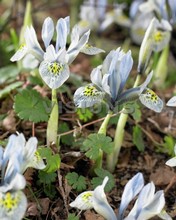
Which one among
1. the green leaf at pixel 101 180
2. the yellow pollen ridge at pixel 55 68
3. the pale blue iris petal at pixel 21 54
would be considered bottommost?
the green leaf at pixel 101 180

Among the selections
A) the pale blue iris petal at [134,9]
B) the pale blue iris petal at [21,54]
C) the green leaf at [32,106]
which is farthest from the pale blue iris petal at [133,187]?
the pale blue iris petal at [134,9]

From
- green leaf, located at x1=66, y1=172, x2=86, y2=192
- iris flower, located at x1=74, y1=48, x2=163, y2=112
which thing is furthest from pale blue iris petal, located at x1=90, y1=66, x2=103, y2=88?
green leaf, located at x1=66, y1=172, x2=86, y2=192

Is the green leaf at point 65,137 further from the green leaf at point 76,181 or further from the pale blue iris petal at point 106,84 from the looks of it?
the pale blue iris petal at point 106,84

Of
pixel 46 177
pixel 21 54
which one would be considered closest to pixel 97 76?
pixel 21 54

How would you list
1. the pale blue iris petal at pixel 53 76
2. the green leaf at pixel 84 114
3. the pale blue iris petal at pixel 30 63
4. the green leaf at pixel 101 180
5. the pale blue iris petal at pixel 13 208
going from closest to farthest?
the pale blue iris petal at pixel 13 208 → the pale blue iris petal at pixel 53 76 → the green leaf at pixel 101 180 → the green leaf at pixel 84 114 → the pale blue iris petal at pixel 30 63

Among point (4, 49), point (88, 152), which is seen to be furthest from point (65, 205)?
point (4, 49)
